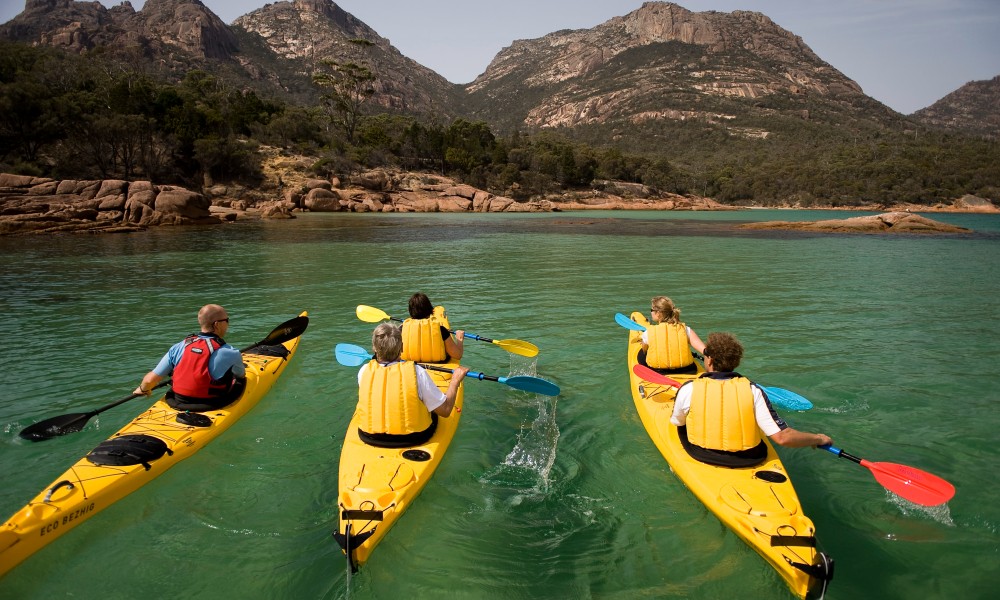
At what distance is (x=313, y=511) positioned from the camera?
4324mm

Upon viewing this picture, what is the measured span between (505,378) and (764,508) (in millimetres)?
2834

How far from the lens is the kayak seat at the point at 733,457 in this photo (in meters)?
4.09

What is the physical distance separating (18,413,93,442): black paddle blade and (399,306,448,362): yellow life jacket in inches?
135

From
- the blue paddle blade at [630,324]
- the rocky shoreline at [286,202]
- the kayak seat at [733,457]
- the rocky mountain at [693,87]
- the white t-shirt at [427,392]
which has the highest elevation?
the rocky mountain at [693,87]

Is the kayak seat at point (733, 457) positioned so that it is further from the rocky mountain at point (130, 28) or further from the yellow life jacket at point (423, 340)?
the rocky mountain at point (130, 28)

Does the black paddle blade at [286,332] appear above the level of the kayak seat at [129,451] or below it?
above

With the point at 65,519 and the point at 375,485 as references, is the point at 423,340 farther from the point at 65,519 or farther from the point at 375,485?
the point at 65,519

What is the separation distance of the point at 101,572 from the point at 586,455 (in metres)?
4.14


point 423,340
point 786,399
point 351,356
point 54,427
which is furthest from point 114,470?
point 786,399

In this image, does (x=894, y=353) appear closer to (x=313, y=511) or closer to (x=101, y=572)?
(x=313, y=511)

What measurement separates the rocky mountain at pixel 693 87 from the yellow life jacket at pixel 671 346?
141617mm

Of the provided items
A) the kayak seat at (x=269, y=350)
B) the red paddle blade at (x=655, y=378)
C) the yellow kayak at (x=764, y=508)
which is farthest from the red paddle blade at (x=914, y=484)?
the kayak seat at (x=269, y=350)

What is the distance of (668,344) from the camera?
21.2 feet

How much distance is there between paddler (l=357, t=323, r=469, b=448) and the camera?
13.8 ft
